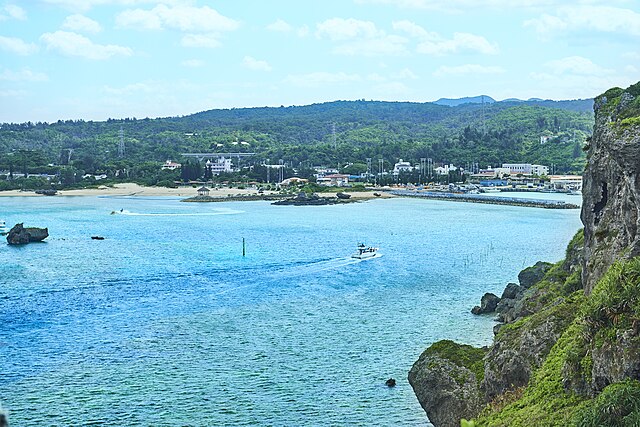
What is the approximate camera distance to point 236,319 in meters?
27.1

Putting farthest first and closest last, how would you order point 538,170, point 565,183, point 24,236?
point 538,170 < point 565,183 < point 24,236

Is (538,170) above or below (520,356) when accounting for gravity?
above

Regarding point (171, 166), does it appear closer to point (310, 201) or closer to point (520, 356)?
point (310, 201)

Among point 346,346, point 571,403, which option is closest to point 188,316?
point 346,346

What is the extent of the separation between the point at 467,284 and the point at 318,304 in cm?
836

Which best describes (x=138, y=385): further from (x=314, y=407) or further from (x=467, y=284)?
(x=467, y=284)

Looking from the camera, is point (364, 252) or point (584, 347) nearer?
point (584, 347)

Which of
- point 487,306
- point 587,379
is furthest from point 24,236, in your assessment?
point 587,379

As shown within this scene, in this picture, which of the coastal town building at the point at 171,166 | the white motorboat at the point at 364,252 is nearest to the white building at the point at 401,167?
the coastal town building at the point at 171,166

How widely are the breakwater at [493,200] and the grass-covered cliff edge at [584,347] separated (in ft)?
202

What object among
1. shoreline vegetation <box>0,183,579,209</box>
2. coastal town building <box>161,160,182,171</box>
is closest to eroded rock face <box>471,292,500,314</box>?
shoreline vegetation <box>0,183,579,209</box>

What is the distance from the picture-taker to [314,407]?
1811 centimetres

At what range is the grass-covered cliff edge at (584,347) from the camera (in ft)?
34.0

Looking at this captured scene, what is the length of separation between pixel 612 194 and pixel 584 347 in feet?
20.7
